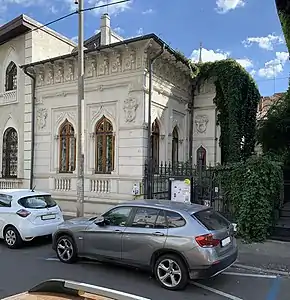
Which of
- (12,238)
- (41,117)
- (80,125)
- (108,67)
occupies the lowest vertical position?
(12,238)

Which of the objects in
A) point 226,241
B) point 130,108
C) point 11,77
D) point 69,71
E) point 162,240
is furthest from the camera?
point 11,77

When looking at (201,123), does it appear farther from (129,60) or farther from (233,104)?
(129,60)

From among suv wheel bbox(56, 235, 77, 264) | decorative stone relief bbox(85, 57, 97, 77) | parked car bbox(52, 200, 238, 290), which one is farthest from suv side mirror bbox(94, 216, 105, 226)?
decorative stone relief bbox(85, 57, 97, 77)

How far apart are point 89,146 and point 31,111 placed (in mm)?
3573

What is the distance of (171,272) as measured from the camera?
21.2 ft

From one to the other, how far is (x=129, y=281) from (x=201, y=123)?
431 inches

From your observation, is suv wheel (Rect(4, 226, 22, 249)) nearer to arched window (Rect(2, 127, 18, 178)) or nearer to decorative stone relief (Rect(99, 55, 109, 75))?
decorative stone relief (Rect(99, 55, 109, 75))

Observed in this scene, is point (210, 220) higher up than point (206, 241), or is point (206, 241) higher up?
point (210, 220)

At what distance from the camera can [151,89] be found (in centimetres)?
1339

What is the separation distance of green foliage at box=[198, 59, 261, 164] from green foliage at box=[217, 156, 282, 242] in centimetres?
481

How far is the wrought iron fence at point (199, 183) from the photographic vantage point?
11461 millimetres

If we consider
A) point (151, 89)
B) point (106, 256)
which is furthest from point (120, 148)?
point (106, 256)

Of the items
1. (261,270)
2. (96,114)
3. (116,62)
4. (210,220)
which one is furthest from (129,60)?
(261,270)

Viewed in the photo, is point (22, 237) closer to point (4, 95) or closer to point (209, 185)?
point (209, 185)
